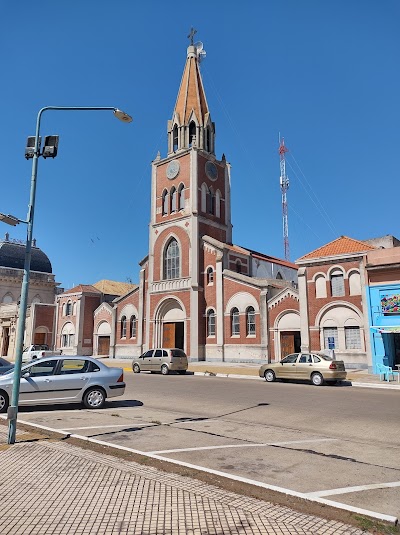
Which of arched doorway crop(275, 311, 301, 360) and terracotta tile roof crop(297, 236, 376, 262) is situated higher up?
terracotta tile roof crop(297, 236, 376, 262)

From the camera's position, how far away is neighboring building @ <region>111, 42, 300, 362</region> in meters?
32.6

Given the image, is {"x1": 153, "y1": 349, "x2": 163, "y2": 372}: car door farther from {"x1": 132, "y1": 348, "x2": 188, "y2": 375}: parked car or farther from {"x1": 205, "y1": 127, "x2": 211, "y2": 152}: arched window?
{"x1": 205, "y1": 127, "x2": 211, "y2": 152}: arched window

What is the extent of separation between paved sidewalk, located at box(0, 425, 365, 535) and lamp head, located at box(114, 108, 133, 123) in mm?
7615

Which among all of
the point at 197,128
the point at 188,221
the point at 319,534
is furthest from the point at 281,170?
the point at 319,534

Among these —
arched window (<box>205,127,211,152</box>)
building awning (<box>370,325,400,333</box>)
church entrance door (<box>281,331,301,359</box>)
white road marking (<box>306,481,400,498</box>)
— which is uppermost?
arched window (<box>205,127,211,152</box>)

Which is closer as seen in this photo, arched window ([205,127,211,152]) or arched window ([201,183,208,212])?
arched window ([201,183,208,212])

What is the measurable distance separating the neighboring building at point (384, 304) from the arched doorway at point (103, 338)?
29.7 m

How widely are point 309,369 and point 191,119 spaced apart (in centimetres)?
3063

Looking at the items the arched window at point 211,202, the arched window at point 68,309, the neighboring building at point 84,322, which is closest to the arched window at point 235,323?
the arched window at point 211,202

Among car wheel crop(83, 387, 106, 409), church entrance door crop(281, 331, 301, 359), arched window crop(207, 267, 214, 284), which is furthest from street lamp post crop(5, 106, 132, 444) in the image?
arched window crop(207, 267, 214, 284)

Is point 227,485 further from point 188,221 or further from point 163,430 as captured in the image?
point 188,221

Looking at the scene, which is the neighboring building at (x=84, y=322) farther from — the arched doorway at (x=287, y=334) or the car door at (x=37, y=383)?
the car door at (x=37, y=383)

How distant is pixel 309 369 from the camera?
63.7 feet

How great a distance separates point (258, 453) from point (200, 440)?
140 cm
